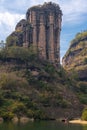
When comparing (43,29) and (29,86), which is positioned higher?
(43,29)

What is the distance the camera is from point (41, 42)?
14900cm

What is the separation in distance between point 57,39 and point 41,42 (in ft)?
24.6

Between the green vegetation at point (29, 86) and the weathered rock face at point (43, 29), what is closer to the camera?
the green vegetation at point (29, 86)

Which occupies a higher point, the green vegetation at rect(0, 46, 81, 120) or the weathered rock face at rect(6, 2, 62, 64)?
the weathered rock face at rect(6, 2, 62, 64)

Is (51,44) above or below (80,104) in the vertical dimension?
above

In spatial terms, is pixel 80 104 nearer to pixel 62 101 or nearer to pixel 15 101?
pixel 62 101

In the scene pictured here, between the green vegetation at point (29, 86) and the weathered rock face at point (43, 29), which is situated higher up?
the weathered rock face at point (43, 29)

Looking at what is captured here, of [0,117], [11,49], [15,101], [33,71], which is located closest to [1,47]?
[11,49]

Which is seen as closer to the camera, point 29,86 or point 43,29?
point 29,86

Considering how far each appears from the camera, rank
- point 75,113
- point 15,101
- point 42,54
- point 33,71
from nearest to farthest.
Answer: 1. point 15,101
2. point 75,113
3. point 33,71
4. point 42,54

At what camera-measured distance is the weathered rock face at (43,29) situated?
147625 mm

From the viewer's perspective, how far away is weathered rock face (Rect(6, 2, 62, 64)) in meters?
148

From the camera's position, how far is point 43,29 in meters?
149

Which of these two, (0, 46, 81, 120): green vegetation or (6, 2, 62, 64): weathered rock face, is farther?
(6, 2, 62, 64): weathered rock face
